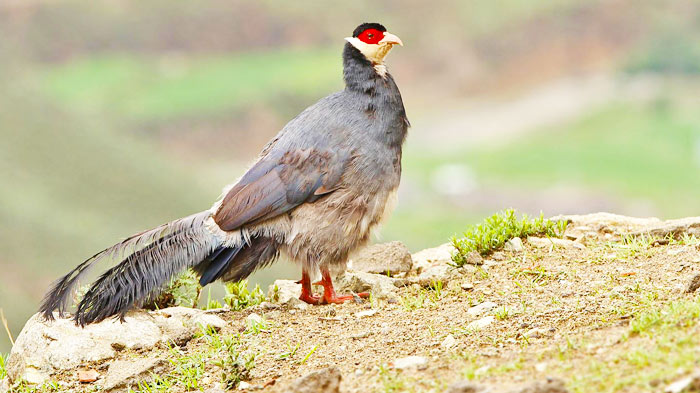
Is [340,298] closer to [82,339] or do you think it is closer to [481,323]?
[481,323]

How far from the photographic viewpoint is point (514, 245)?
7121 mm

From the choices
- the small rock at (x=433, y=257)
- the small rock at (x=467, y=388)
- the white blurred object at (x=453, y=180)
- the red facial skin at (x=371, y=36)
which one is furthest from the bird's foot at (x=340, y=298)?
the white blurred object at (x=453, y=180)

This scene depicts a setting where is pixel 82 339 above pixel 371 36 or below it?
below

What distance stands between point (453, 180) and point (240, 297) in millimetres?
16095

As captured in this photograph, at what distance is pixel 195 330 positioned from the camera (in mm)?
6383

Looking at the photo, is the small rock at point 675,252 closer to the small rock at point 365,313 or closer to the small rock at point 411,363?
the small rock at point 365,313

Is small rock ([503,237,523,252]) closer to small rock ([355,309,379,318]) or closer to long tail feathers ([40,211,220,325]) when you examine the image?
small rock ([355,309,379,318])

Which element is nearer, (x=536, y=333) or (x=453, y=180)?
(x=536, y=333)

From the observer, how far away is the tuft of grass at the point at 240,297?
714cm

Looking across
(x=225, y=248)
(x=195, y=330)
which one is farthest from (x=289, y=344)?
(x=225, y=248)

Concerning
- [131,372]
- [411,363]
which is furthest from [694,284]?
[131,372]

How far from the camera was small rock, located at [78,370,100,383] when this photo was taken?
19.3 feet

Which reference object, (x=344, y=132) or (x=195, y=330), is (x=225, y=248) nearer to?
(x=195, y=330)

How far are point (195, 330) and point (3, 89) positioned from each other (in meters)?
13.5
